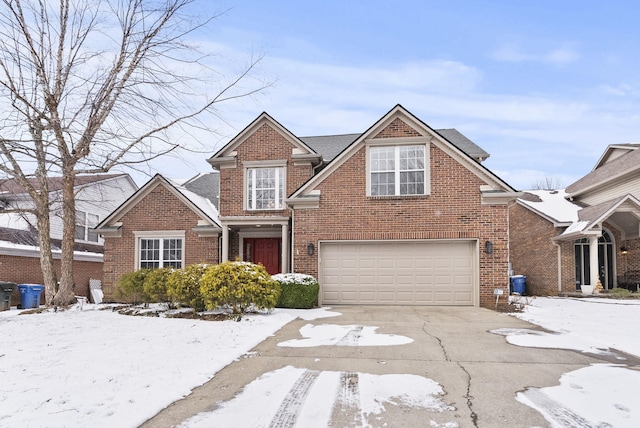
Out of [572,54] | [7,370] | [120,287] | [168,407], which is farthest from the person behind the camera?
[572,54]

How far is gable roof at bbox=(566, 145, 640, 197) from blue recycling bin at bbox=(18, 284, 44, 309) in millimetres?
24202

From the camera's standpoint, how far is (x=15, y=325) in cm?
928

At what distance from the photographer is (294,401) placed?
441 centimetres

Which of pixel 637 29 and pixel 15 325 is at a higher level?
pixel 637 29

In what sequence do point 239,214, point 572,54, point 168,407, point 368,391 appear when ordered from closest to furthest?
point 168,407, point 368,391, point 239,214, point 572,54

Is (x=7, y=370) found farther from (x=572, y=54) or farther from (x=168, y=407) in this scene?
(x=572, y=54)

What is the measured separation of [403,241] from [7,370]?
10.3 meters

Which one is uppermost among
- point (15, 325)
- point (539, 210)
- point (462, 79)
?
point (462, 79)

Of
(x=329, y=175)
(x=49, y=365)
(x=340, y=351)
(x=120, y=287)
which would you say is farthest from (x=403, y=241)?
(x=49, y=365)

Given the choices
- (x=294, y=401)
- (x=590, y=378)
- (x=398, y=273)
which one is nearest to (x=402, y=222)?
(x=398, y=273)

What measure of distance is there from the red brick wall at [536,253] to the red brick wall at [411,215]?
22.8 feet

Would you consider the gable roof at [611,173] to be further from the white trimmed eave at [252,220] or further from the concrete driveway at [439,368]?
the white trimmed eave at [252,220]

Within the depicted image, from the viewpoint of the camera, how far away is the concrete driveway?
3998mm

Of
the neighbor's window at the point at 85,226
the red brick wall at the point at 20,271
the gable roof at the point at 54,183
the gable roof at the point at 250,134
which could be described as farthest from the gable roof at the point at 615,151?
the red brick wall at the point at 20,271
